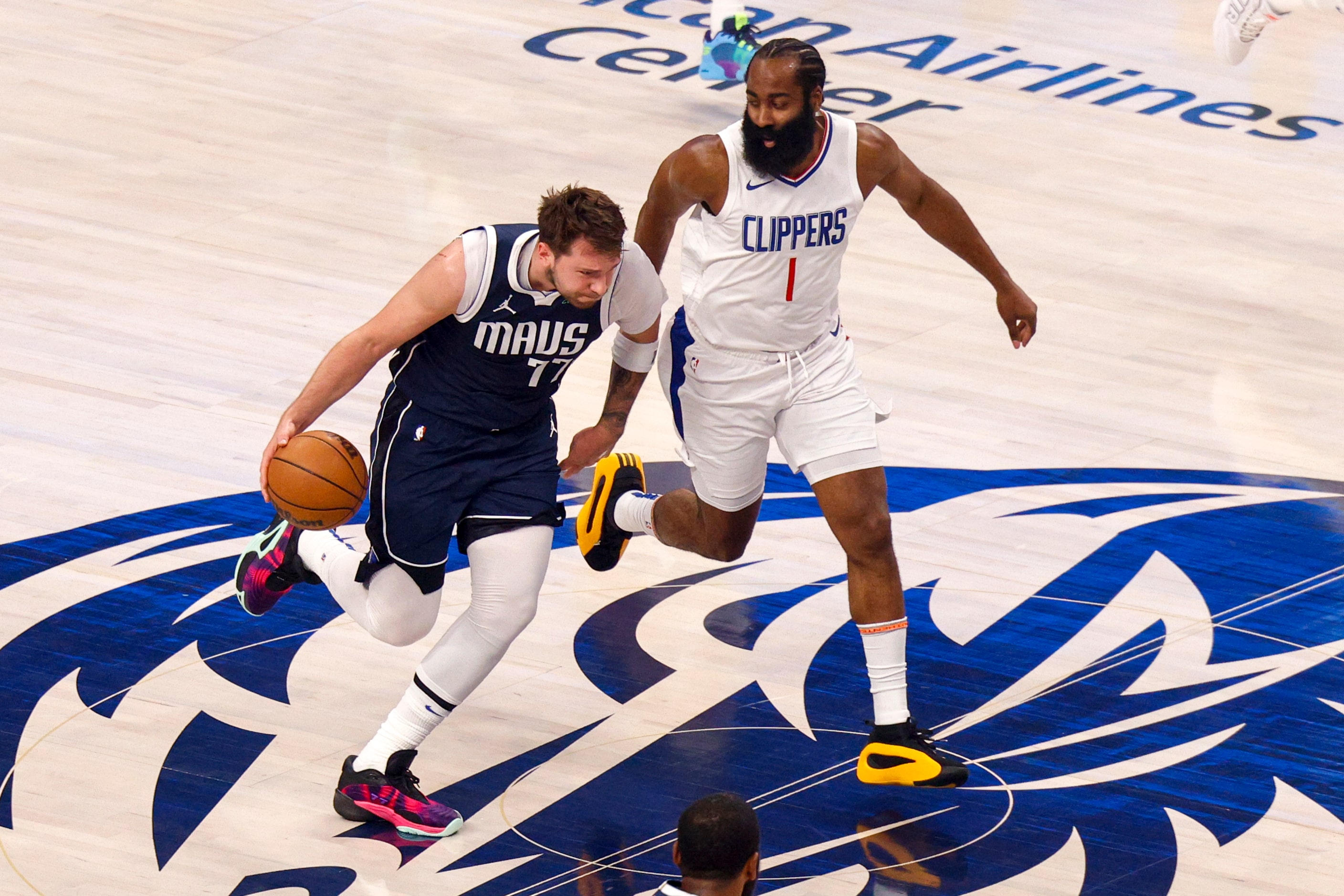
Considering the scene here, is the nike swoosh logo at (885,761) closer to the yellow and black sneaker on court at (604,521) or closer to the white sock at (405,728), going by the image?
the white sock at (405,728)

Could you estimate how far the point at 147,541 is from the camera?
660cm

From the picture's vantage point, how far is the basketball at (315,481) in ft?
16.6

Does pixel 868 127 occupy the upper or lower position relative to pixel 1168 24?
upper

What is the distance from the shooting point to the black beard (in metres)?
5.21

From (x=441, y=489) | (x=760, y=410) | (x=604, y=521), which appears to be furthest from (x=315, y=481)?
(x=604, y=521)

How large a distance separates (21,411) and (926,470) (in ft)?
11.4

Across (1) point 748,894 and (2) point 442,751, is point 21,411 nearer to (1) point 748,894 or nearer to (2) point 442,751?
(2) point 442,751

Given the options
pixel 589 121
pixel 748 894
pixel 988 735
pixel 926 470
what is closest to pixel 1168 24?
pixel 589 121

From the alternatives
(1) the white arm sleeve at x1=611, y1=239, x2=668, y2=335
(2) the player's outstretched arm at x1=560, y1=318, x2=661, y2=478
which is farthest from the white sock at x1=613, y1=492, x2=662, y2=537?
(1) the white arm sleeve at x1=611, y1=239, x2=668, y2=335

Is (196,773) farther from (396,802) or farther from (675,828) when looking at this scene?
(675,828)

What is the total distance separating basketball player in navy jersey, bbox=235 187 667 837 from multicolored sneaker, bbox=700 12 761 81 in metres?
6.87

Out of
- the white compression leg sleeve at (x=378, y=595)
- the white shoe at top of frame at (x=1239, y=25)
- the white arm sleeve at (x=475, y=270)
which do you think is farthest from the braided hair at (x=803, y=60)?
the white shoe at top of frame at (x=1239, y=25)

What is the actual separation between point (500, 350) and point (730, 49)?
285 inches

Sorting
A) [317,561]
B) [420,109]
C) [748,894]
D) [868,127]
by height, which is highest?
[868,127]
